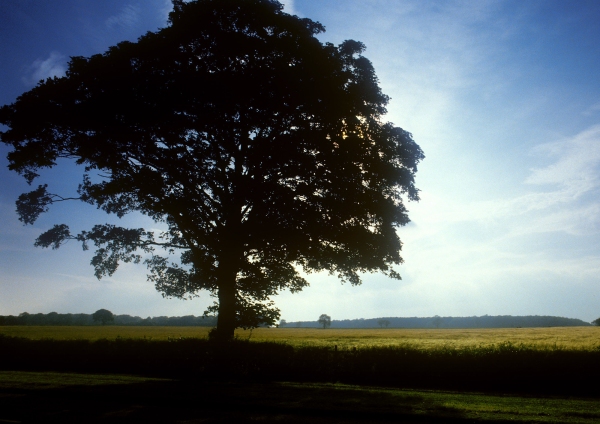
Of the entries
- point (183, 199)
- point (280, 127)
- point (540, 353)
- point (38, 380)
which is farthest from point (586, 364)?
point (38, 380)

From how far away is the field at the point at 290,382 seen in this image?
34.8ft

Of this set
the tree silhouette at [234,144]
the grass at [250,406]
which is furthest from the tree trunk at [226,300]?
the grass at [250,406]

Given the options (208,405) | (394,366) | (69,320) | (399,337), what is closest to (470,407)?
(208,405)

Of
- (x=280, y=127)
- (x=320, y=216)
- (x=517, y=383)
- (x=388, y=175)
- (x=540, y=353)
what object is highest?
(x=280, y=127)

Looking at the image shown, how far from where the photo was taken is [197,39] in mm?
20250

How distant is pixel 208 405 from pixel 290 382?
7080mm

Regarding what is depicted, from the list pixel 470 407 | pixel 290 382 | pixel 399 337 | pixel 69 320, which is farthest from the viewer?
pixel 69 320

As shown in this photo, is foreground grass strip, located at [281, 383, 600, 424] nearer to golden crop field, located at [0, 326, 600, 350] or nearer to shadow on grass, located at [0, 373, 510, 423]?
shadow on grass, located at [0, 373, 510, 423]

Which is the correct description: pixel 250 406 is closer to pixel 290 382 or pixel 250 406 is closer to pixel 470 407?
pixel 470 407

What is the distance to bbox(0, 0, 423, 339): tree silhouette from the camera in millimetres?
19297

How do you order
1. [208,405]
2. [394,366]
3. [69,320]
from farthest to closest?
[69,320]
[394,366]
[208,405]

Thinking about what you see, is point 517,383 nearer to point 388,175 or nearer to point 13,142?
point 388,175

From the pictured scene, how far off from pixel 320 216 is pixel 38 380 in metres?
13.4

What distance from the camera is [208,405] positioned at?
11.5 meters
